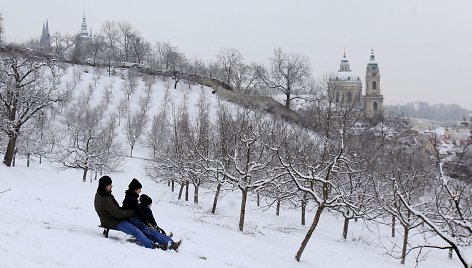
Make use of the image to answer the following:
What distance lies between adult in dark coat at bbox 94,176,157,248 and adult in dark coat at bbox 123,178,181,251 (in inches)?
8.6

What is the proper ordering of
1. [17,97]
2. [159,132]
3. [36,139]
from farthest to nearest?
[159,132]
[36,139]
[17,97]

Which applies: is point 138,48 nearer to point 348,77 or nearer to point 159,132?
point 159,132

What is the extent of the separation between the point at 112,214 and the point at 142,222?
0.67 m

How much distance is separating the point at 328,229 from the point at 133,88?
4338 cm

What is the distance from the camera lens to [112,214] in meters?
8.60

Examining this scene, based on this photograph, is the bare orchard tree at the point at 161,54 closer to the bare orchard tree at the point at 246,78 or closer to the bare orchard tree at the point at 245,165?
the bare orchard tree at the point at 246,78

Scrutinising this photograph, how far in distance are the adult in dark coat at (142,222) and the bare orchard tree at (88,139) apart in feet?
72.4

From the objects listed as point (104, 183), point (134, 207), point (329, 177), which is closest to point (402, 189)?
point (329, 177)

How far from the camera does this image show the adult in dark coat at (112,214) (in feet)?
28.1

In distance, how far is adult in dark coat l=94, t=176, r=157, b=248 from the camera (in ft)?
28.1

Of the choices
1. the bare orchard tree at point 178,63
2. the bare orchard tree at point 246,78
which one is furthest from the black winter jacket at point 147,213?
the bare orchard tree at point 246,78

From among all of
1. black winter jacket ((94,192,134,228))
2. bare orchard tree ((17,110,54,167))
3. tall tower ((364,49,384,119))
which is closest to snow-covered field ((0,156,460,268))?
black winter jacket ((94,192,134,228))

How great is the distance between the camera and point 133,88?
62375 millimetres

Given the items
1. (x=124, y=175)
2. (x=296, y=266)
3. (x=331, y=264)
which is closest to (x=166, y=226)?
(x=296, y=266)
